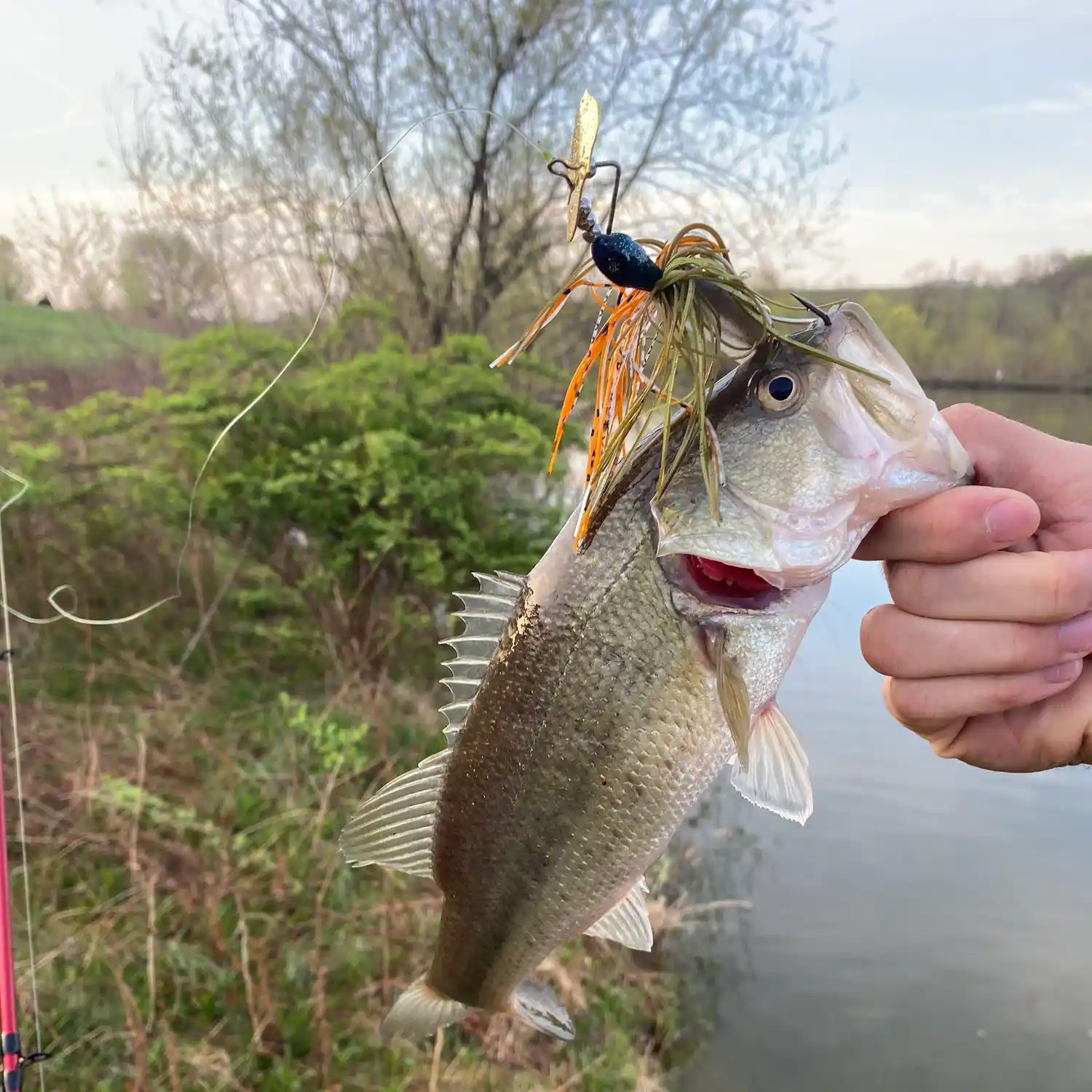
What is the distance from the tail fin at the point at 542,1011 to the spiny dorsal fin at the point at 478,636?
2.10 ft

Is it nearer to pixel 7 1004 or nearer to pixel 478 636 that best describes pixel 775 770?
pixel 478 636

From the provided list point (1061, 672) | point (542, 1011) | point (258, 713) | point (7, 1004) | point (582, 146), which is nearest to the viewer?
point (582, 146)

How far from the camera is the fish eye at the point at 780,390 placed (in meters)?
1.10

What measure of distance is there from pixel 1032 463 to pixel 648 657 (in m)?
0.76

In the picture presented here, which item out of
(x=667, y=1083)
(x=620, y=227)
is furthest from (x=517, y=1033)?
(x=620, y=227)

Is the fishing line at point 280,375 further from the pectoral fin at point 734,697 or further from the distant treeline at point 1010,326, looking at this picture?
the distant treeline at point 1010,326

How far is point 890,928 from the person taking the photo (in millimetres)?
4234

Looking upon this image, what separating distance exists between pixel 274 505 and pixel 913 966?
454cm

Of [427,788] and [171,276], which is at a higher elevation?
[171,276]

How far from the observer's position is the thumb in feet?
4.29

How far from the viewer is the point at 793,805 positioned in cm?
124

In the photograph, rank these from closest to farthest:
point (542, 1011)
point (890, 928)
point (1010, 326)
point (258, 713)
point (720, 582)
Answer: point (720, 582) → point (542, 1011) → point (890, 928) → point (258, 713) → point (1010, 326)

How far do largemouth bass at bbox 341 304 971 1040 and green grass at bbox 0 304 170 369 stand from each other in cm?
511

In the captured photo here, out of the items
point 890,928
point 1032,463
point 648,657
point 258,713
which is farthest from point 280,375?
point 890,928
